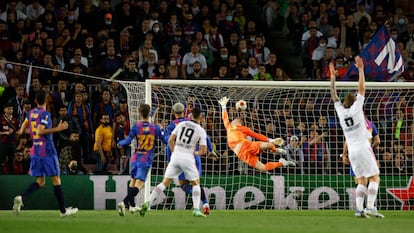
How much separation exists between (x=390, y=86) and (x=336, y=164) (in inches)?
104

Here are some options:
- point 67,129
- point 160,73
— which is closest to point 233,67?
point 160,73

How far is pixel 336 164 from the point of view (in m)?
22.0

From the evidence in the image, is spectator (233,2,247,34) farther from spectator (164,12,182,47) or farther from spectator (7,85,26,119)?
spectator (7,85,26,119)

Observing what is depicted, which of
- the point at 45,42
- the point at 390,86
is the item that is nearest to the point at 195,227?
the point at 390,86

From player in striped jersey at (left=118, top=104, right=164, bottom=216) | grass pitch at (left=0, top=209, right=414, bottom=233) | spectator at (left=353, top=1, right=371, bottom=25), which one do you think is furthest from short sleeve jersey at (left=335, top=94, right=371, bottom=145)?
spectator at (left=353, top=1, right=371, bottom=25)

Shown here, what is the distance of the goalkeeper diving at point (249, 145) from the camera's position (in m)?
20.7

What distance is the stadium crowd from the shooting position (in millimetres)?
22016

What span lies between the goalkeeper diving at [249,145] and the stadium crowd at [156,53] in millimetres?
1220

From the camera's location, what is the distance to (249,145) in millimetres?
20891

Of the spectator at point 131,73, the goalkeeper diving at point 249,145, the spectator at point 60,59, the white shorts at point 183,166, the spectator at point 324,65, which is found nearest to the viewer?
the white shorts at point 183,166

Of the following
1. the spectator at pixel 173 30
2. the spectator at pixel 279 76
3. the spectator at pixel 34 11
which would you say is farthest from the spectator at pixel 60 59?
the spectator at pixel 279 76

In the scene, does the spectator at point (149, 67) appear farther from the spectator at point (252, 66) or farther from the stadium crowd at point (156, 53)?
the spectator at point (252, 66)

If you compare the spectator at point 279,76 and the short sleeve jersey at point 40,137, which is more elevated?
the spectator at point 279,76

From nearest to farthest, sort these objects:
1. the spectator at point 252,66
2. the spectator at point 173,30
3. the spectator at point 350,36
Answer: the spectator at point 252,66 → the spectator at point 173,30 → the spectator at point 350,36
